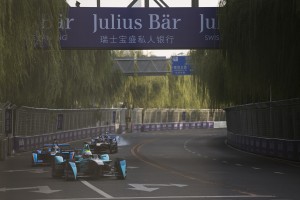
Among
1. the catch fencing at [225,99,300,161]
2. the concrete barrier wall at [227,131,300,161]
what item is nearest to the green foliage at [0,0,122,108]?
the catch fencing at [225,99,300,161]

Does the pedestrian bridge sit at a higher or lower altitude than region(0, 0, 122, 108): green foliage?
higher

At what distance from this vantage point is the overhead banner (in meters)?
27.9

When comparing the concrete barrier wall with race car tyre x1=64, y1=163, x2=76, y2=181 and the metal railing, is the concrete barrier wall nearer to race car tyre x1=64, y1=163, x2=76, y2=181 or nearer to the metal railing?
the metal railing

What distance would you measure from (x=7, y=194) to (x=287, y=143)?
1824cm

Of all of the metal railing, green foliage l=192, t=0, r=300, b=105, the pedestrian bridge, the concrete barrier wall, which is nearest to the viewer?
green foliage l=192, t=0, r=300, b=105

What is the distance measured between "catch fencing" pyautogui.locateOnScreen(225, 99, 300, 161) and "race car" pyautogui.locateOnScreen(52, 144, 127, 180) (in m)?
11.6

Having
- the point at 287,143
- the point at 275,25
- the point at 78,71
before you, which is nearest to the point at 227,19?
the point at 275,25

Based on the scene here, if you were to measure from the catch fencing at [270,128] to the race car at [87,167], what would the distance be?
38.2ft

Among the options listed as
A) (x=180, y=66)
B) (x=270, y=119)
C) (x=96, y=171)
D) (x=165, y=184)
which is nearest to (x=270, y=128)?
(x=270, y=119)

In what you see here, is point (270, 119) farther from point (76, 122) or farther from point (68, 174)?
point (76, 122)

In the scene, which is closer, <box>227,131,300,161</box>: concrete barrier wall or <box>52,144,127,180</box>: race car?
<box>52,144,127,180</box>: race car

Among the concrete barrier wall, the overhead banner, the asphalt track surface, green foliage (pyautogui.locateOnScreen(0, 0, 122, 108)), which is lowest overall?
the asphalt track surface

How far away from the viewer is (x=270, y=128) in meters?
36.2

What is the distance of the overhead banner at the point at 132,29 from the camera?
2788 cm
